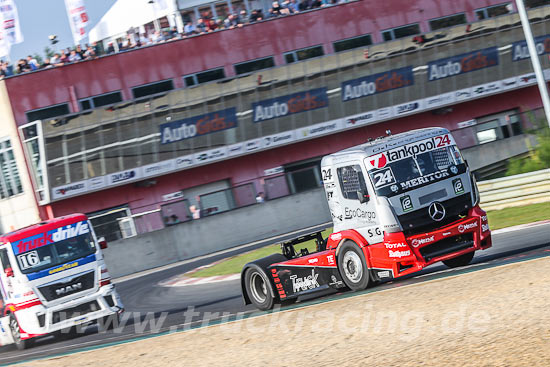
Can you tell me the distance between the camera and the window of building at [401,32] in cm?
3766

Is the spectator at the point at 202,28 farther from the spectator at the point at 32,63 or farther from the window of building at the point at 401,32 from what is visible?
the window of building at the point at 401,32

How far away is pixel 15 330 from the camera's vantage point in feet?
48.5

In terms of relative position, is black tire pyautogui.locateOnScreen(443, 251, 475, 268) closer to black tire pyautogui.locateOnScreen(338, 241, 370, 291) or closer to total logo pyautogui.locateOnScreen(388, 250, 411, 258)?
total logo pyautogui.locateOnScreen(388, 250, 411, 258)

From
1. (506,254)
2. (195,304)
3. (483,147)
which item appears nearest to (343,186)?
(506,254)

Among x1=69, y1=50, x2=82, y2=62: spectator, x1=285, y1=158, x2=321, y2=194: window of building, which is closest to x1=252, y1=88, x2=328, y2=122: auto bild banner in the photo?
x1=285, y1=158, x2=321, y2=194: window of building

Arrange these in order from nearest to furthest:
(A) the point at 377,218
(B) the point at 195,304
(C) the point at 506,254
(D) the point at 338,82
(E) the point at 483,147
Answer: (A) the point at 377,218, (C) the point at 506,254, (B) the point at 195,304, (E) the point at 483,147, (D) the point at 338,82

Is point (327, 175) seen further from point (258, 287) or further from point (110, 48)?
point (110, 48)

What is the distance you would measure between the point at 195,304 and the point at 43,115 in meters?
20.3

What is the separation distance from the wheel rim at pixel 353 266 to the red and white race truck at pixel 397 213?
15 millimetres

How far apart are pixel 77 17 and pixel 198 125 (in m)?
6.93

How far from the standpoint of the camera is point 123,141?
107 feet

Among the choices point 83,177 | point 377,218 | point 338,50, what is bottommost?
point 377,218

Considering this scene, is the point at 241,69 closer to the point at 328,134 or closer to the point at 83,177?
the point at 328,134

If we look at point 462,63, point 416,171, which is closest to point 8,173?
point 462,63
